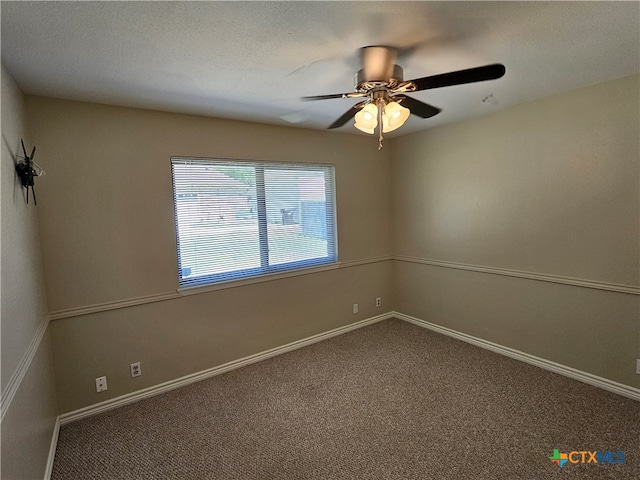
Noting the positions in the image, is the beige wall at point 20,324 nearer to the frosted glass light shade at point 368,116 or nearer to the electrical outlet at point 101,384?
the electrical outlet at point 101,384

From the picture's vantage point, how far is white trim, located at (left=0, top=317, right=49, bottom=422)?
1297mm

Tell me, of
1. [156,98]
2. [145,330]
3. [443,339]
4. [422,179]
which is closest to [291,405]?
[145,330]

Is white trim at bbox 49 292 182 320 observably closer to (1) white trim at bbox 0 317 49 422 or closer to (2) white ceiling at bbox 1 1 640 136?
(1) white trim at bbox 0 317 49 422

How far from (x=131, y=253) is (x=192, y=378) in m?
1.24

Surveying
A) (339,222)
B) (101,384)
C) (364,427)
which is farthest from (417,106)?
(101,384)

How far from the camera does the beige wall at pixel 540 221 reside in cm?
245

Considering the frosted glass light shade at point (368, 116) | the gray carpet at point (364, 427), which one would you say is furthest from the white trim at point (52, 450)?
the frosted glass light shade at point (368, 116)

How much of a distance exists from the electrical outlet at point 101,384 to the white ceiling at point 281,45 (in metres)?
2.11

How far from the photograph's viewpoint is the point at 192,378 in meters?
2.94

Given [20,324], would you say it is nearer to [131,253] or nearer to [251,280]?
[131,253]

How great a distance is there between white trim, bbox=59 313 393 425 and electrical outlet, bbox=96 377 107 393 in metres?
0.11

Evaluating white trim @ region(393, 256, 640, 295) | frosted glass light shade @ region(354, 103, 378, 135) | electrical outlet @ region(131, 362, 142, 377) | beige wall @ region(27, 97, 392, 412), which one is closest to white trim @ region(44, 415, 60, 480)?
beige wall @ region(27, 97, 392, 412)

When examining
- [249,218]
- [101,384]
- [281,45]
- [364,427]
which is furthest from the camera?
[249,218]

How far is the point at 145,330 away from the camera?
2.73 m
